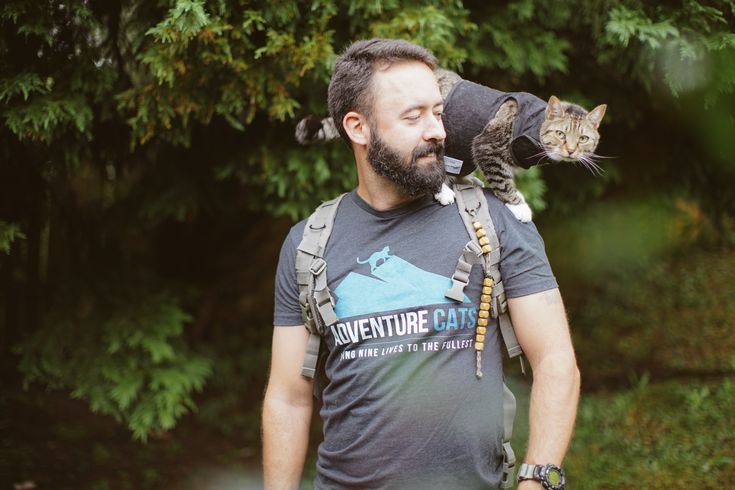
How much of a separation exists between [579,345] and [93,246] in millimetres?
4339

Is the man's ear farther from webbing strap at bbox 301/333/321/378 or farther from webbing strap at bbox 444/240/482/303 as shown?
webbing strap at bbox 301/333/321/378

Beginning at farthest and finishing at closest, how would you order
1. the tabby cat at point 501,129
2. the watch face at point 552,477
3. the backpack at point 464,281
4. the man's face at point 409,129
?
the tabby cat at point 501,129, the man's face at point 409,129, the backpack at point 464,281, the watch face at point 552,477

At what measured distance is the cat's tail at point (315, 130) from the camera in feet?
9.66

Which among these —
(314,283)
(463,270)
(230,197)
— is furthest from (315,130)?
(230,197)

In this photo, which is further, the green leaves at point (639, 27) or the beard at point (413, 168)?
the green leaves at point (639, 27)

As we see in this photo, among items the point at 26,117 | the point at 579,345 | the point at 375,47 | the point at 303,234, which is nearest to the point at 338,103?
the point at 375,47

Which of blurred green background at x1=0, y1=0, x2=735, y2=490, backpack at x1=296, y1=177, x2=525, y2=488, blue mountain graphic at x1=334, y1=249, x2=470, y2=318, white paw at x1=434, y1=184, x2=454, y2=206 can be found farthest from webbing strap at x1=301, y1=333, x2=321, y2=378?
blurred green background at x1=0, y1=0, x2=735, y2=490

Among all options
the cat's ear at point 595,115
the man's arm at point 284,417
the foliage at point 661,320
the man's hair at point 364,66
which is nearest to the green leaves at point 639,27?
the cat's ear at point 595,115

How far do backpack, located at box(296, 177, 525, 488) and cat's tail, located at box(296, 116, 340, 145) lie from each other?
561 millimetres

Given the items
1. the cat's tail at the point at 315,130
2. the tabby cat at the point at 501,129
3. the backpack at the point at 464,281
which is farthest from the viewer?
the cat's tail at the point at 315,130

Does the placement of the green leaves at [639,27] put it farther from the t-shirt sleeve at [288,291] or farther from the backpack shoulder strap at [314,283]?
the t-shirt sleeve at [288,291]

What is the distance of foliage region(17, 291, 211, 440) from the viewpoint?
3791 millimetres

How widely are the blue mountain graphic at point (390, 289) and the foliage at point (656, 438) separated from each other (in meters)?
2.41

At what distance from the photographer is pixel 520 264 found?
7.34 ft
